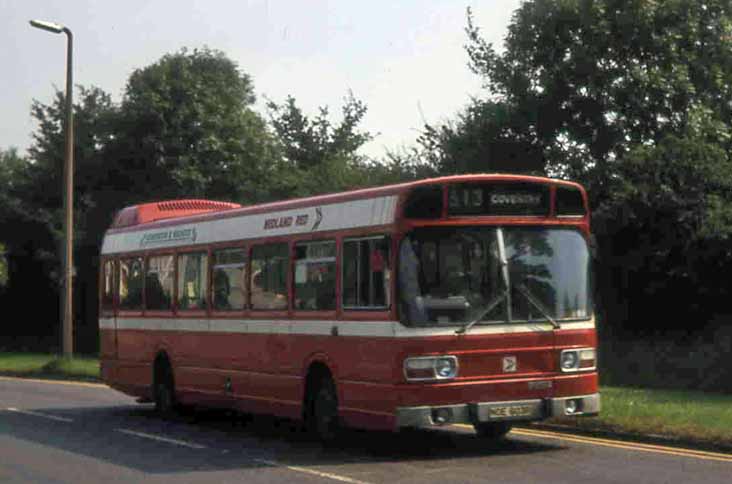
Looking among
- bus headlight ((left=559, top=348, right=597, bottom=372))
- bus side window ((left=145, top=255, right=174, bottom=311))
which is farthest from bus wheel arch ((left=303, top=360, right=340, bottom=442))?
bus side window ((left=145, top=255, right=174, bottom=311))

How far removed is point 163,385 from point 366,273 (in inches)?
287

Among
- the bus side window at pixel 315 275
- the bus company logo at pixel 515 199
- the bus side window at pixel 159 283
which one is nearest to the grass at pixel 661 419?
the bus company logo at pixel 515 199

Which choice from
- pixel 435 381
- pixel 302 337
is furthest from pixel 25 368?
pixel 435 381

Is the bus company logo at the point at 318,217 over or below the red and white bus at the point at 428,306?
over

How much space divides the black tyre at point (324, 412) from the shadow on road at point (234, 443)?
0.18 metres

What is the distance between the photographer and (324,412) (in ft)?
53.4

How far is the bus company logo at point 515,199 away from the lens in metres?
15.2

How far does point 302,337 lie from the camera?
16.6 meters

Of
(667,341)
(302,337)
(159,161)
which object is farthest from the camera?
(159,161)

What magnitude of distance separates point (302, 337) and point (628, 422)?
3.88 metres

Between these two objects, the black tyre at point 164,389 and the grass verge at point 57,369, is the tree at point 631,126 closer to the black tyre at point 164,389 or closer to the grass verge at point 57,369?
the grass verge at point 57,369

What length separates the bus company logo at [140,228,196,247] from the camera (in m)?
20.4

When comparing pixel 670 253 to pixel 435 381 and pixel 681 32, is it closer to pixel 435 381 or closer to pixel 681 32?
pixel 681 32

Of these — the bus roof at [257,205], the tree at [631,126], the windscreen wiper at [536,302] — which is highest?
the tree at [631,126]
